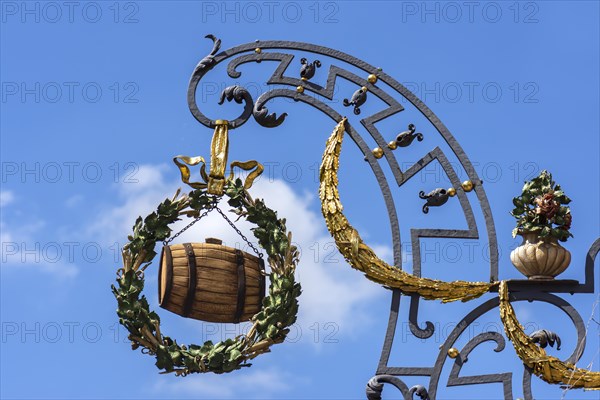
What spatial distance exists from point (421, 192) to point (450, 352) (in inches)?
53.3

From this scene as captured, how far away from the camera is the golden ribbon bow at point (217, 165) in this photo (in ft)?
51.8

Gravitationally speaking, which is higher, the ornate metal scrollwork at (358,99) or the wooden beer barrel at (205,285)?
the ornate metal scrollwork at (358,99)

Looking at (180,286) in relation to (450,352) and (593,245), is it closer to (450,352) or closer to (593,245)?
(450,352)

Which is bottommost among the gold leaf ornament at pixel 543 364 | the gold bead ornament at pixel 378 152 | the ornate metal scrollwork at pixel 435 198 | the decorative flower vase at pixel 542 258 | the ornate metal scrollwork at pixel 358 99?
the gold leaf ornament at pixel 543 364

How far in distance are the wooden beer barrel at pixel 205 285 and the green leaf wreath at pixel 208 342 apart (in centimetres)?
16

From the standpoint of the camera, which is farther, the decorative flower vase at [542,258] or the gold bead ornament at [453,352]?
the decorative flower vase at [542,258]

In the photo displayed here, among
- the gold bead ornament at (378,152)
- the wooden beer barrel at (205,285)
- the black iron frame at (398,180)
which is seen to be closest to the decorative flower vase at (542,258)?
the black iron frame at (398,180)

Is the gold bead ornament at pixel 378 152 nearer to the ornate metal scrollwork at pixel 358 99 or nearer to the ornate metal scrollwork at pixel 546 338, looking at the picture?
the ornate metal scrollwork at pixel 358 99

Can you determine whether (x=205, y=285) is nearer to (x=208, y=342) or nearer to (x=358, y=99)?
(x=208, y=342)

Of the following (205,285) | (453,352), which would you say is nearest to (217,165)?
(205,285)

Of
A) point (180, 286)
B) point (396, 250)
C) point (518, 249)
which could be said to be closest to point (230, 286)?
point (180, 286)

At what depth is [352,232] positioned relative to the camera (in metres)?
15.7

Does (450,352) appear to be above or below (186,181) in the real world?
below

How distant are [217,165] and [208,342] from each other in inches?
58.6
